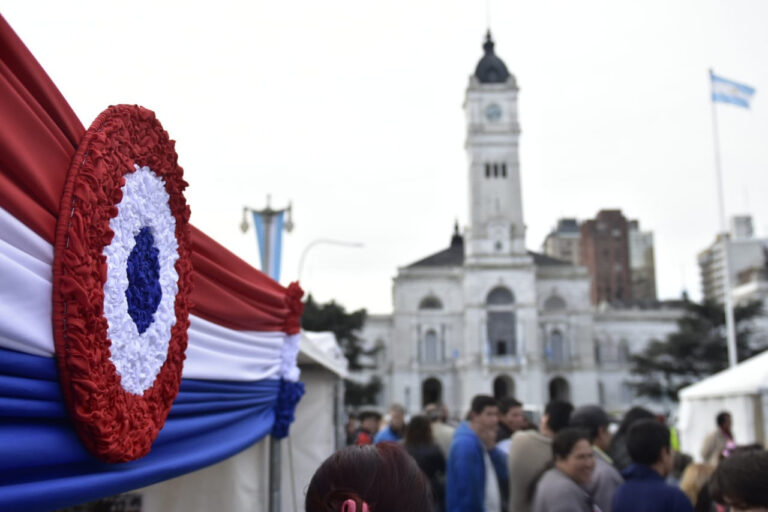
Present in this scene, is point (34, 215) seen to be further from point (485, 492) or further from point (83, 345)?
point (485, 492)

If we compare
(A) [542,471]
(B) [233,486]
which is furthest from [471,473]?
(B) [233,486]

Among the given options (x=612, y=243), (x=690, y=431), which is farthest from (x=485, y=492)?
(x=612, y=243)

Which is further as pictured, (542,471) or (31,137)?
(542,471)

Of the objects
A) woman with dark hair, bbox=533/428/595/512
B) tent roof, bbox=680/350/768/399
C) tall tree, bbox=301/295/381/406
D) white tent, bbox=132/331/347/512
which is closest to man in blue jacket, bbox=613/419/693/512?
woman with dark hair, bbox=533/428/595/512

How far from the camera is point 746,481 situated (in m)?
3.15

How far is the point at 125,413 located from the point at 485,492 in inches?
150

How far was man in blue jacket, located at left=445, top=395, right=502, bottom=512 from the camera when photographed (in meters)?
5.49

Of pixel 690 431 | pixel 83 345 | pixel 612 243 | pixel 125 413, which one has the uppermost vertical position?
pixel 612 243

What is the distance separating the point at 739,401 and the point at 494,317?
141ft

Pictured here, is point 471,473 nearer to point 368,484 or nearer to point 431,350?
point 368,484

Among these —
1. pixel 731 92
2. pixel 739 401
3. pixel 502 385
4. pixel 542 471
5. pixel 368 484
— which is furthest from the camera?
pixel 502 385

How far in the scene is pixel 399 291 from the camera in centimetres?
5812

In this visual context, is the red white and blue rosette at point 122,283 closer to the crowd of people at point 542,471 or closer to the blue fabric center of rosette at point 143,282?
the blue fabric center of rosette at point 143,282

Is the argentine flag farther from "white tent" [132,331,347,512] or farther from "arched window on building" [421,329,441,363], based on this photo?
"arched window on building" [421,329,441,363]
